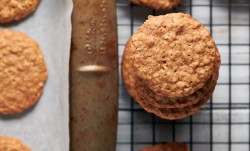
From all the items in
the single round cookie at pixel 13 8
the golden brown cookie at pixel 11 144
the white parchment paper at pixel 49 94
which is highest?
the single round cookie at pixel 13 8

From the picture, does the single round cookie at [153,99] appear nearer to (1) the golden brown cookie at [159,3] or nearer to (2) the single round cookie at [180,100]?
(2) the single round cookie at [180,100]

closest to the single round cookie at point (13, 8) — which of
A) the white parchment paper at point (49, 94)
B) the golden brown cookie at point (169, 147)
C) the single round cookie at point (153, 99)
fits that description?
the white parchment paper at point (49, 94)

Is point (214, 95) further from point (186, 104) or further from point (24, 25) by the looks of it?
point (24, 25)

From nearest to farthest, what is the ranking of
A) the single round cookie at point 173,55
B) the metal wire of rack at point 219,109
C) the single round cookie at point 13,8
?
1. the single round cookie at point 173,55
2. the single round cookie at point 13,8
3. the metal wire of rack at point 219,109

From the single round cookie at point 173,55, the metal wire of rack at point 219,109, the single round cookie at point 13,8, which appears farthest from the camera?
the metal wire of rack at point 219,109

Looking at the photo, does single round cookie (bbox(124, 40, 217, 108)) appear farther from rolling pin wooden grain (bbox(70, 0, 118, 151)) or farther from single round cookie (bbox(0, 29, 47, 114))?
single round cookie (bbox(0, 29, 47, 114))

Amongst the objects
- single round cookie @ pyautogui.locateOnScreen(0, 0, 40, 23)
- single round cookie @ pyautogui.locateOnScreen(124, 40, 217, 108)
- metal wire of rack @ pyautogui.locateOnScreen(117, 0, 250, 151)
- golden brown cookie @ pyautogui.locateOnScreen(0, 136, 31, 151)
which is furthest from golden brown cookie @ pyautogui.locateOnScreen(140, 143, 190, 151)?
single round cookie @ pyautogui.locateOnScreen(0, 0, 40, 23)
